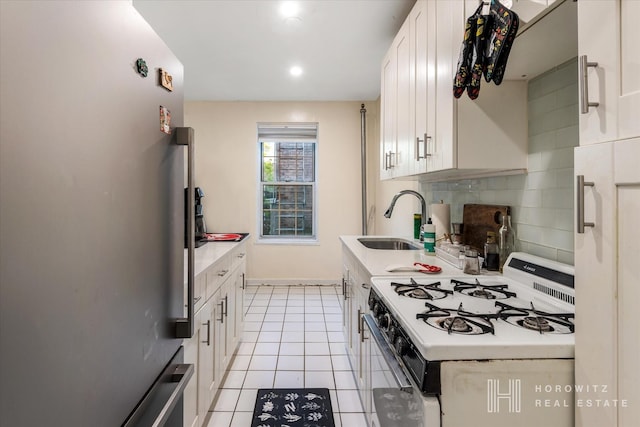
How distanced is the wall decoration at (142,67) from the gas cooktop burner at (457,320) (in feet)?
A: 3.23

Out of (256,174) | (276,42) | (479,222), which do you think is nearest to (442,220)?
(479,222)

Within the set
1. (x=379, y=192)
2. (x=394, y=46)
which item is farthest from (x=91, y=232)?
(x=379, y=192)

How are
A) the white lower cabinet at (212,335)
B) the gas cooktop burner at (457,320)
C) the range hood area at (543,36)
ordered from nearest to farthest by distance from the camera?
1. the gas cooktop burner at (457,320)
2. the range hood area at (543,36)
3. the white lower cabinet at (212,335)

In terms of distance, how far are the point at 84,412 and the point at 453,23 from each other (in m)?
1.83

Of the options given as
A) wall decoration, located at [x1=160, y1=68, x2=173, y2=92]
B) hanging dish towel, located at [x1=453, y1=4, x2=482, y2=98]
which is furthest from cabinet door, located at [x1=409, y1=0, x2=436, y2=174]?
wall decoration, located at [x1=160, y1=68, x2=173, y2=92]

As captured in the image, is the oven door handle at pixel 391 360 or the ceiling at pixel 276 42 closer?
the oven door handle at pixel 391 360

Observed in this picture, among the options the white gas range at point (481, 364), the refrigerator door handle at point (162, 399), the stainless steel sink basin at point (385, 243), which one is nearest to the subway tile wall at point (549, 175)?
the white gas range at point (481, 364)

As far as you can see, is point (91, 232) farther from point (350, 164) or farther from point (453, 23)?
point (350, 164)

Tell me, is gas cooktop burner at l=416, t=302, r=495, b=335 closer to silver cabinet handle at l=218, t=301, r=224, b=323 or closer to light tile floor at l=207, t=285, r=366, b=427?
light tile floor at l=207, t=285, r=366, b=427

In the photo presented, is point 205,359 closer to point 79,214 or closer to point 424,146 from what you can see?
point 79,214

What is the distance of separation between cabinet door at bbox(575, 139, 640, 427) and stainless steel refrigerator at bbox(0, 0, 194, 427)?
103 centimetres

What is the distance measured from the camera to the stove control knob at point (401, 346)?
36.2 inches

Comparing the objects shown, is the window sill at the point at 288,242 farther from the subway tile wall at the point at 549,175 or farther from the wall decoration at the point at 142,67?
the wall decoration at the point at 142,67

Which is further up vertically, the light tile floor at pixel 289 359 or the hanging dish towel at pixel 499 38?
the hanging dish towel at pixel 499 38
